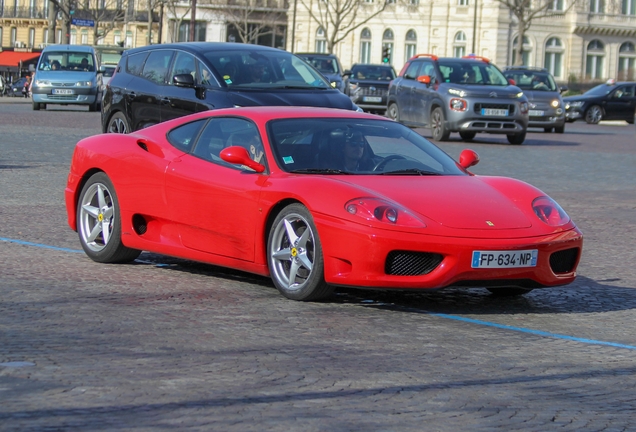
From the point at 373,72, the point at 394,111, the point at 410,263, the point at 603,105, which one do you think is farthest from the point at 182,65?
the point at 603,105

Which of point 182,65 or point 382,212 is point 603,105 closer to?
point 182,65

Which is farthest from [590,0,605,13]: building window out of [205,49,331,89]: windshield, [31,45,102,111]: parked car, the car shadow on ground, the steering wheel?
the steering wheel

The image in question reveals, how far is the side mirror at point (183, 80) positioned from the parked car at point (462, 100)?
11175mm

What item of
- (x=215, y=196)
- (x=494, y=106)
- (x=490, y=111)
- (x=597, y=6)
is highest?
(x=597, y=6)

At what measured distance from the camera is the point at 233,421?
4.62m

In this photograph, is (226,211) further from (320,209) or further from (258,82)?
(258,82)

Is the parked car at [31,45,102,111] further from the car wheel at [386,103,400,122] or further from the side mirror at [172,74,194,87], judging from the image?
the side mirror at [172,74,194,87]

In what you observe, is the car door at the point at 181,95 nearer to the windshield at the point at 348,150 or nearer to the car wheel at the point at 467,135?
the windshield at the point at 348,150

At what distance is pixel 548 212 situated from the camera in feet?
25.3

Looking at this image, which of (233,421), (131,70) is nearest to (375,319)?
(233,421)

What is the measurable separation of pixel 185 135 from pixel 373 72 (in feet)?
117

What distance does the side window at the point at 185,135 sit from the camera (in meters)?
8.59

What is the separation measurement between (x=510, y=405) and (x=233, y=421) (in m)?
1.16

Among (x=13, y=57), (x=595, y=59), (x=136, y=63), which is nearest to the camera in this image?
(x=136, y=63)
